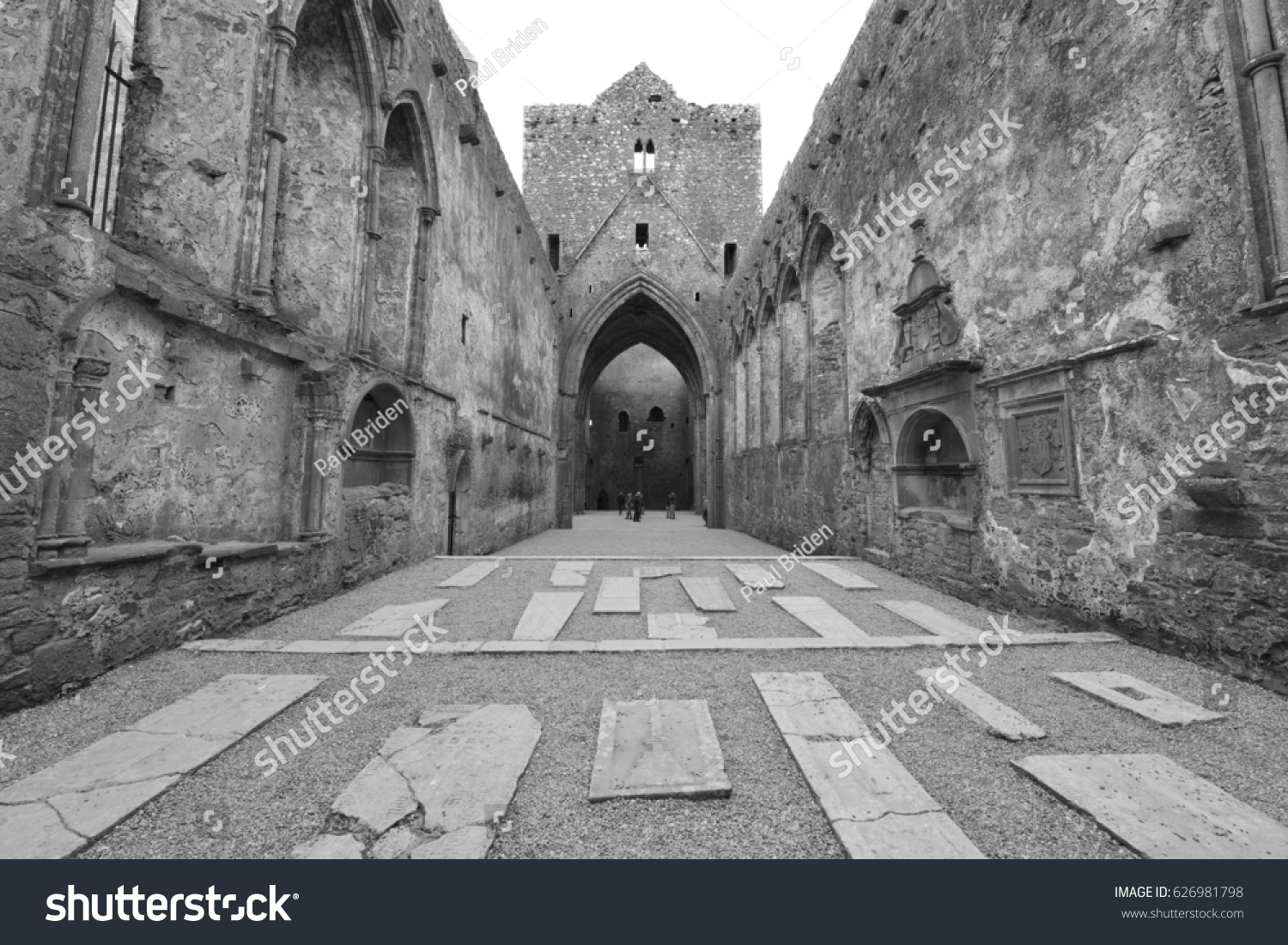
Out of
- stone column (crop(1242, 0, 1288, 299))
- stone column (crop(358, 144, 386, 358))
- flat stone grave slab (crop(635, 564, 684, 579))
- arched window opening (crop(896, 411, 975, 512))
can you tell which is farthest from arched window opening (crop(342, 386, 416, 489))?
stone column (crop(1242, 0, 1288, 299))

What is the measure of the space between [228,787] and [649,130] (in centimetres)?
2778

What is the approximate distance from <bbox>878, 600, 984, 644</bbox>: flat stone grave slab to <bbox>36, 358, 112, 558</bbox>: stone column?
6011 millimetres

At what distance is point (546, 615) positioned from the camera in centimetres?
514

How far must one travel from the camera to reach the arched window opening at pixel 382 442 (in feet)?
23.1

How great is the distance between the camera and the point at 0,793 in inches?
83.6

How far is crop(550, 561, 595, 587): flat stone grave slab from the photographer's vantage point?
672cm

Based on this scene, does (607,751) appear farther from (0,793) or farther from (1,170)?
(1,170)

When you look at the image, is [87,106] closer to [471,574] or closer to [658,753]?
[658,753]

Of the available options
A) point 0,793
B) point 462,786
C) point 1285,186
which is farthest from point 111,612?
A: point 1285,186

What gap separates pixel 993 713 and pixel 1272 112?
3.85 m

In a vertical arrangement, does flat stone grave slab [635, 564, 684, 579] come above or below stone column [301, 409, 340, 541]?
below

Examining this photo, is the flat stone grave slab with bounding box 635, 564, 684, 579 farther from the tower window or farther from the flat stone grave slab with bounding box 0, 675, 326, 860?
the tower window

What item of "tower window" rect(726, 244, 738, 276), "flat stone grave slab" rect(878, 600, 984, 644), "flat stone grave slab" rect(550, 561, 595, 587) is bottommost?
"flat stone grave slab" rect(878, 600, 984, 644)

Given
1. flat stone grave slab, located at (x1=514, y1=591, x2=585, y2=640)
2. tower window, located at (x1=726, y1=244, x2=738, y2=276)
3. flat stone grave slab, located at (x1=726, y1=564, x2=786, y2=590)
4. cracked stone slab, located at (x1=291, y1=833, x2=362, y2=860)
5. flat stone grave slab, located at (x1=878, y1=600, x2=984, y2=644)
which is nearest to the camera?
cracked stone slab, located at (x1=291, y1=833, x2=362, y2=860)
